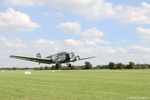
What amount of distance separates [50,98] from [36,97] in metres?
1.23

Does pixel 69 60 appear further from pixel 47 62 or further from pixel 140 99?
pixel 140 99

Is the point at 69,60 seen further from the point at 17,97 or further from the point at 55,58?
the point at 17,97

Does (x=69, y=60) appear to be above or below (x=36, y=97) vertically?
above

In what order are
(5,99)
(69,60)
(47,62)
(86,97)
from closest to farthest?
1. (5,99)
2. (86,97)
3. (69,60)
4. (47,62)

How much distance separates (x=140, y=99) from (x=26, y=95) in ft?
30.8

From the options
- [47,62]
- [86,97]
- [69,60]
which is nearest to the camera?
[86,97]

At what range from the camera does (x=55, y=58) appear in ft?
199

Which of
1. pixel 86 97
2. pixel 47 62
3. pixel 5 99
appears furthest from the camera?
pixel 47 62

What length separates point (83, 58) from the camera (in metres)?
65.4

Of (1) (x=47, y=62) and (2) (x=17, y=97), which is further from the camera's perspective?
(1) (x=47, y=62)

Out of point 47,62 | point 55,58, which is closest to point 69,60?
point 55,58

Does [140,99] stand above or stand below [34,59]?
below

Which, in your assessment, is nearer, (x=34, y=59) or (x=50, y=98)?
(x=50, y=98)

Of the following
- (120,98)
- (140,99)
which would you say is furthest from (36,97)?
(140,99)
